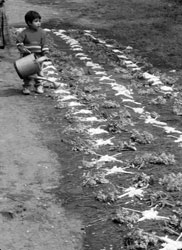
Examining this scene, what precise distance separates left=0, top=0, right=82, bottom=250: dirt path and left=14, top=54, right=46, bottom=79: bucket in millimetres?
627

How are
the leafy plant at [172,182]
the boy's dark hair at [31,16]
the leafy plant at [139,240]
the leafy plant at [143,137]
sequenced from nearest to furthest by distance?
the leafy plant at [139,240] < the leafy plant at [172,182] < the leafy plant at [143,137] < the boy's dark hair at [31,16]

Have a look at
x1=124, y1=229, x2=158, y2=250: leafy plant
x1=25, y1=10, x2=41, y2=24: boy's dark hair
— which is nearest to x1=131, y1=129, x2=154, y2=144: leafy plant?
x1=124, y1=229, x2=158, y2=250: leafy plant

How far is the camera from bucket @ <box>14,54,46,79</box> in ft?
28.0

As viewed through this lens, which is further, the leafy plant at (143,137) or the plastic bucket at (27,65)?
the plastic bucket at (27,65)

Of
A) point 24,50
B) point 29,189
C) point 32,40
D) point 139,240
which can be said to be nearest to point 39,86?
point 24,50

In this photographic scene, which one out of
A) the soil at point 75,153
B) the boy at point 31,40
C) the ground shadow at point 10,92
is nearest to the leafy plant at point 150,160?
the soil at point 75,153

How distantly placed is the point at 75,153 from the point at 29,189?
43.0 inches

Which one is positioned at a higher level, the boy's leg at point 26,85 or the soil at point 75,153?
the boy's leg at point 26,85

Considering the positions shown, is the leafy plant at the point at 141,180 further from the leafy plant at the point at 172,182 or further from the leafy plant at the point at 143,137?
the leafy plant at the point at 143,137

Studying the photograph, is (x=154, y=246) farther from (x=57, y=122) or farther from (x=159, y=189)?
(x=57, y=122)

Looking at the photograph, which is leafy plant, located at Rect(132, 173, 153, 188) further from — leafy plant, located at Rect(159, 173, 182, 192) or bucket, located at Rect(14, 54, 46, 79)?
bucket, located at Rect(14, 54, 46, 79)

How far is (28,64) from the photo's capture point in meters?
8.55

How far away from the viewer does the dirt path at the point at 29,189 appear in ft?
15.1

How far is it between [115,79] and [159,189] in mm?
4623
